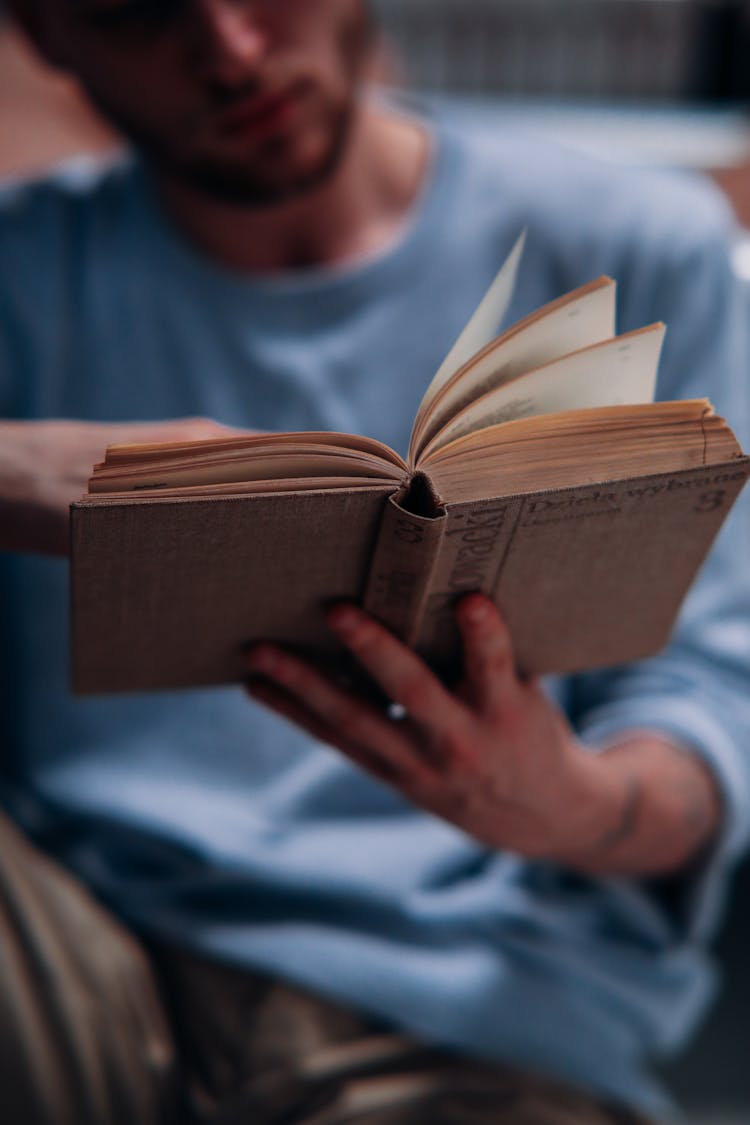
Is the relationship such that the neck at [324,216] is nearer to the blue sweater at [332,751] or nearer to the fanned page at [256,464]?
the blue sweater at [332,751]

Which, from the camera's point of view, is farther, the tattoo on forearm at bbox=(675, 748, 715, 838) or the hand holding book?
the tattoo on forearm at bbox=(675, 748, 715, 838)

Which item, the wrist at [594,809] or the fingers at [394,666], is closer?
the fingers at [394,666]

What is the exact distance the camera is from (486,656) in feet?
1.98

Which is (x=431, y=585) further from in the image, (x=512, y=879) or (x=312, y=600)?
(x=512, y=879)

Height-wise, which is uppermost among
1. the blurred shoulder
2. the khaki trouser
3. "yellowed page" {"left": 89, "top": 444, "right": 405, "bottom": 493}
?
the blurred shoulder

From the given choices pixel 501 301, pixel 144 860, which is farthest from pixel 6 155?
pixel 501 301

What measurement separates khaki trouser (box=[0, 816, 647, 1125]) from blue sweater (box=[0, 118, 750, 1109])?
1.3 inches

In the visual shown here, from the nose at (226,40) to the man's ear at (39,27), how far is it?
20 cm

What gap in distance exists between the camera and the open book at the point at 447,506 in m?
0.51

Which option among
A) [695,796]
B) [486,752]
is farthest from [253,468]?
[695,796]

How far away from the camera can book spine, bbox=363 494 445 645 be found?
510 millimetres

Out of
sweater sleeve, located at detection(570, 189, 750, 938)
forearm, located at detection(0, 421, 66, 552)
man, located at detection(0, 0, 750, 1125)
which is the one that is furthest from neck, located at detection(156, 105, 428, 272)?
forearm, located at detection(0, 421, 66, 552)

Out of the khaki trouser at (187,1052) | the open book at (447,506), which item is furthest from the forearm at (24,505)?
the khaki trouser at (187,1052)

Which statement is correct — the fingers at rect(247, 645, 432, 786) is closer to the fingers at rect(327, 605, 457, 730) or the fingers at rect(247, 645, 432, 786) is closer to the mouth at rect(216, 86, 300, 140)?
the fingers at rect(327, 605, 457, 730)
